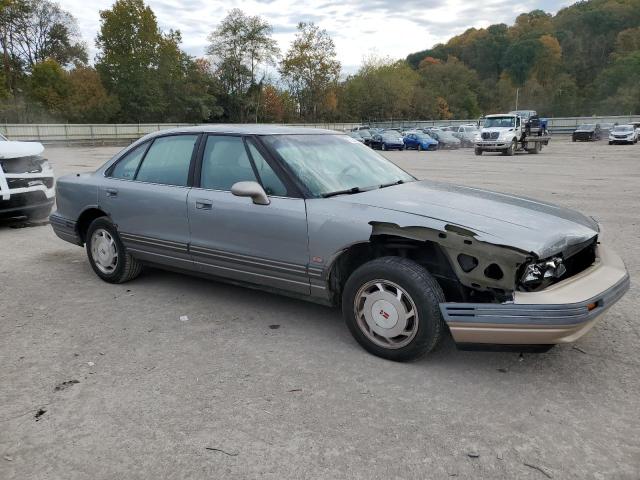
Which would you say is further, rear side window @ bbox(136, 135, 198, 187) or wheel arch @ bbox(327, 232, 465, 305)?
rear side window @ bbox(136, 135, 198, 187)

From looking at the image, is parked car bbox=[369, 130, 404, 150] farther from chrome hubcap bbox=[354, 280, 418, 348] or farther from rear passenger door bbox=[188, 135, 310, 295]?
chrome hubcap bbox=[354, 280, 418, 348]

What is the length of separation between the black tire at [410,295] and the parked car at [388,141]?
33874 mm

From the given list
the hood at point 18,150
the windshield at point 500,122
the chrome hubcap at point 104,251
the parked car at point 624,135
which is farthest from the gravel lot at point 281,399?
the parked car at point 624,135

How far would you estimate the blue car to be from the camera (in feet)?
118

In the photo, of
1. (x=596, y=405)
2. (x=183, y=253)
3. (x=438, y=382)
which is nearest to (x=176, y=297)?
(x=183, y=253)

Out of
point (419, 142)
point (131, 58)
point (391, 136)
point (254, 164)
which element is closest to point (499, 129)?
point (419, 142)

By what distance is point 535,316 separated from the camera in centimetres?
288

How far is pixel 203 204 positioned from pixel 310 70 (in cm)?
7803

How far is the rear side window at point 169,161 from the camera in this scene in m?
4.52

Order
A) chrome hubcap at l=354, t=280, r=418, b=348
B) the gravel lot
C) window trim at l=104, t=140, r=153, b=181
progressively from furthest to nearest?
window trim at l=104, t=140, r=153, b=181, chrome hubcap at l=354, t=280, r=418, b=348, the gravel lot

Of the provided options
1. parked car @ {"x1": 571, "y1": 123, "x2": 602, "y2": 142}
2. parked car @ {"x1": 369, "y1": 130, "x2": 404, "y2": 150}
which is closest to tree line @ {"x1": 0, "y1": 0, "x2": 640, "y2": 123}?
parked car @ {"x1": 369, "y1": 130, "x2": 404, "y2": 150}

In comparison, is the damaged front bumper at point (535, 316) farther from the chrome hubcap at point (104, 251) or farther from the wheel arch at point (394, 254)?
the chrome hubcap at point (104, 251)

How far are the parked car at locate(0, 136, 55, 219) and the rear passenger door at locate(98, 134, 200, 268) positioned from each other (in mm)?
3545

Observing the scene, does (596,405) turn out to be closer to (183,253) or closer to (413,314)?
(413,314)
